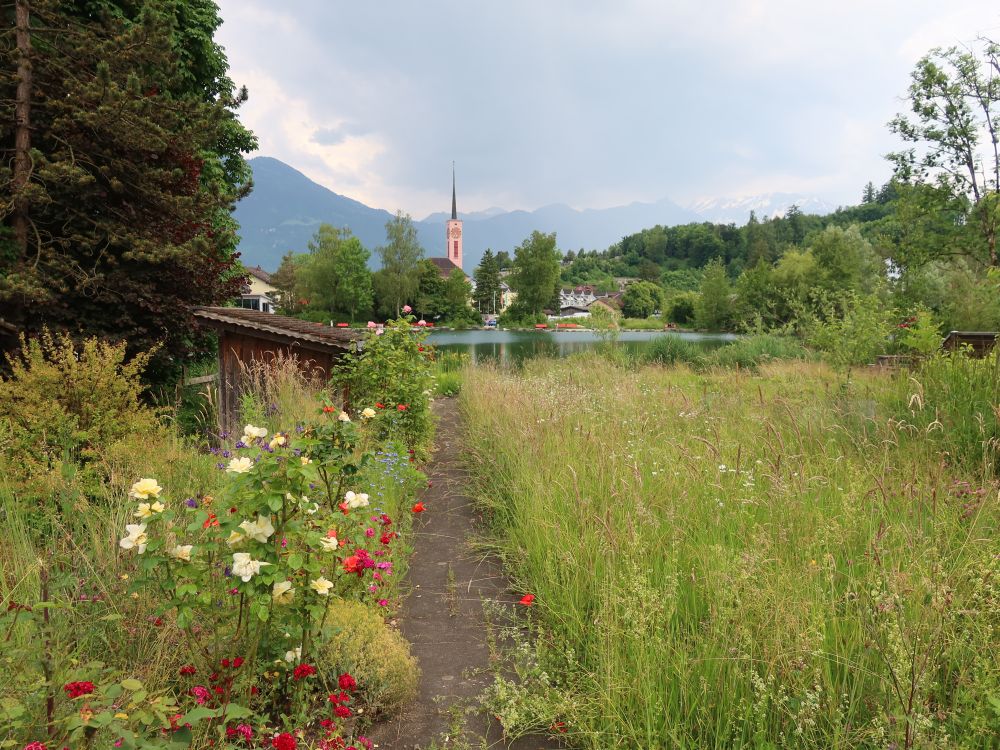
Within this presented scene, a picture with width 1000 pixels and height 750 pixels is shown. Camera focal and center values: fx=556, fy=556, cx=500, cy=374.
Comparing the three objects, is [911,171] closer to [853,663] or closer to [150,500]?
[853,663]

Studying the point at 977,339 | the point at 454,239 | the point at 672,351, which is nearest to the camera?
the point at 977,339

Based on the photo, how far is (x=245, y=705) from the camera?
2.06m

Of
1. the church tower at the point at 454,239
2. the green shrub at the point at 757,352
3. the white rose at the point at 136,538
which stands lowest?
the white rose at the point at 136,538

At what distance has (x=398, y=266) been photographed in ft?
196

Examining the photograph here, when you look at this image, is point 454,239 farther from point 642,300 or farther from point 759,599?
point 759,599

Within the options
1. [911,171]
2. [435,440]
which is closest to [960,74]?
[911,171]

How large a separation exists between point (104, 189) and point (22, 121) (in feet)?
3.48

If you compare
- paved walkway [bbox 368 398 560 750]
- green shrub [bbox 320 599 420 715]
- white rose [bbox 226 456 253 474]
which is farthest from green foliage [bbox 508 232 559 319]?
white rose [bbox 226 456 253 474]

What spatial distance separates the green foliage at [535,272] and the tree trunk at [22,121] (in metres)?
64.9

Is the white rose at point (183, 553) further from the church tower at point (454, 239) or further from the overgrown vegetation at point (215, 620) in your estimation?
the church tower at point (454, 239)

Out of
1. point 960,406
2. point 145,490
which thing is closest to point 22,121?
point 145,490

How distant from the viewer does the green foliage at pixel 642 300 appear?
88312mm

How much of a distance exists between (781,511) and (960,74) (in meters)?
24.7

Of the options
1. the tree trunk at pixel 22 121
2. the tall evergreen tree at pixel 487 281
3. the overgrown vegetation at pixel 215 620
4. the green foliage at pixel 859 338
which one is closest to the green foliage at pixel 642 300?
the tall evergreen tree at pixel 487 281
